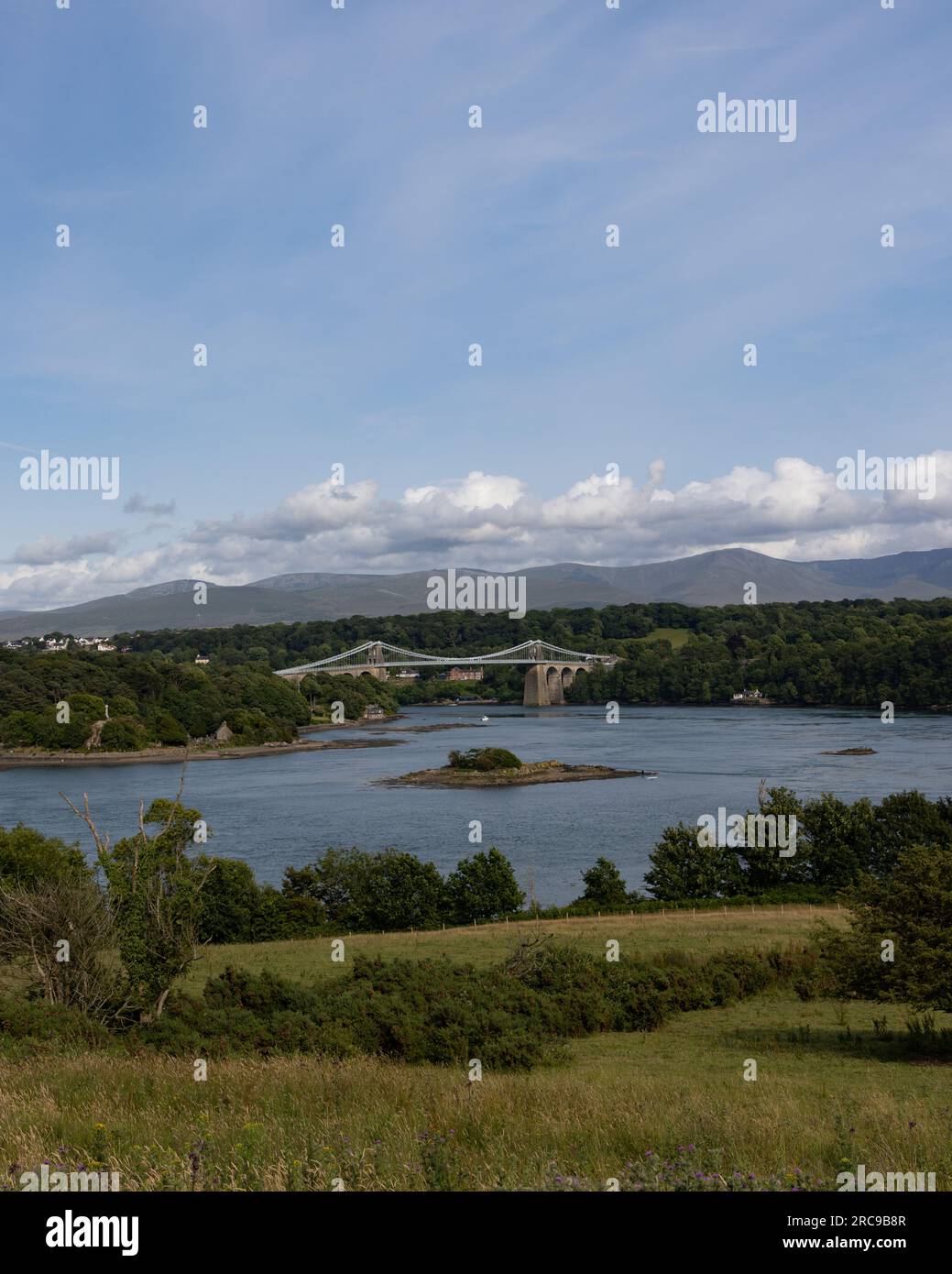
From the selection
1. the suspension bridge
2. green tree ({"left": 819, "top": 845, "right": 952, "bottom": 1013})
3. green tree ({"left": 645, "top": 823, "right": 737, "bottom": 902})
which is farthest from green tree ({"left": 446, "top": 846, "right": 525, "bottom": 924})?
the suspension bridge

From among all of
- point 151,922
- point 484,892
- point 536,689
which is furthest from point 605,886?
point 536,689

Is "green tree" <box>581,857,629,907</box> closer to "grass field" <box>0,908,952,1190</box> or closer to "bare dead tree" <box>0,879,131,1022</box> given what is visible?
"grass field" <box>0,908,952,1190</box>

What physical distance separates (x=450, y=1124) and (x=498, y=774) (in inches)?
2102

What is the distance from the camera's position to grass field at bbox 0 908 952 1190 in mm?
4402

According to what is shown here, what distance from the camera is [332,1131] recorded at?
5.22 meters

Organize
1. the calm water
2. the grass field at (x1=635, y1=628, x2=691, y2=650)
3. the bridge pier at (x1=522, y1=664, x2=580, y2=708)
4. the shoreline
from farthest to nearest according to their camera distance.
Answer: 1. the grass field at (x1=635, y1=628, x2=691, y2=650)
2. the bridge pier at (x1=522, y1=664, x2=580, y2=708)
3. the shoreline
4. the calm water

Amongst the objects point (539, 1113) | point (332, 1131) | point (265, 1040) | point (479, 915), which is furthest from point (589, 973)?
point (479, 915)

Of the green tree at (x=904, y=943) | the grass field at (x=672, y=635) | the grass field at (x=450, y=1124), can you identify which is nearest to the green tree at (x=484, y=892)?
the green tree at (x=904, y=943)

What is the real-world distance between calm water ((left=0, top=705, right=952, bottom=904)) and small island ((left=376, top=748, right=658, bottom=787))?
5.15 ft

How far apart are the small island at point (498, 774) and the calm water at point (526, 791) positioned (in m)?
1.57

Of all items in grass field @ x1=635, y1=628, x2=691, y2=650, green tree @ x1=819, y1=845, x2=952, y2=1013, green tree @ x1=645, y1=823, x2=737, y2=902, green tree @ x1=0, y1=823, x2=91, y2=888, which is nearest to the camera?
green tree @ x1=819, y1=845, x2=952, y2=1013

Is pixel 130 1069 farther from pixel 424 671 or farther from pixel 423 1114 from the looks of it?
pixel 424 671

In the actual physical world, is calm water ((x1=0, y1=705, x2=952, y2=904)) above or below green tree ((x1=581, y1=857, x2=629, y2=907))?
below
